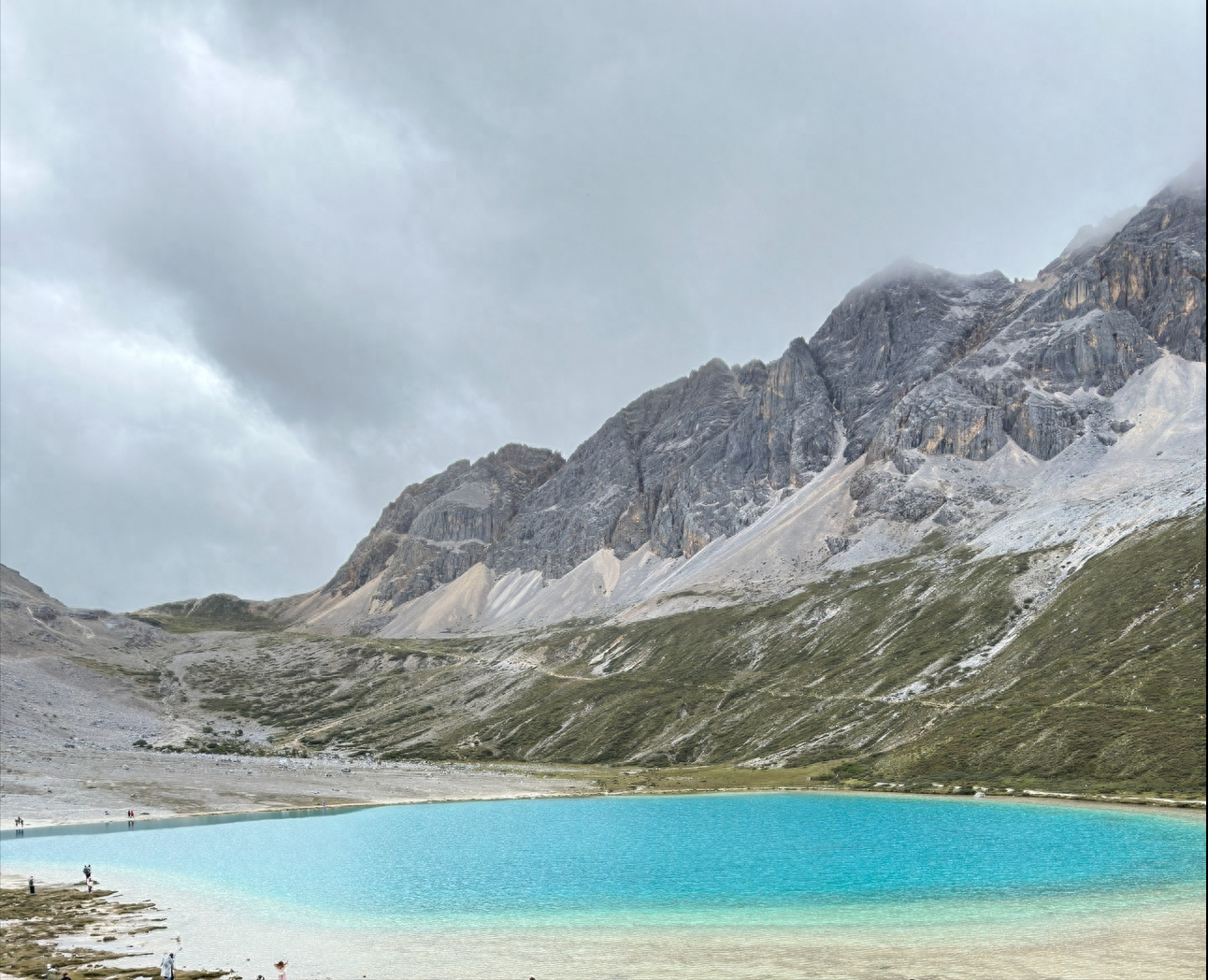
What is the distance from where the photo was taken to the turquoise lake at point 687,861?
51281 mm

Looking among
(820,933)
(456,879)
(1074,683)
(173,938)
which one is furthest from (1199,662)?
(173,938)

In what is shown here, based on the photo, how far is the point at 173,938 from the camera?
48250mm

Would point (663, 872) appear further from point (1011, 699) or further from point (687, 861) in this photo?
point (1011, 699)

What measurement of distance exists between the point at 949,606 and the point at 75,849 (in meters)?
178

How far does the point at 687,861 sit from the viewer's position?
6769 centimetres

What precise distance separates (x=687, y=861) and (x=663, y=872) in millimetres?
4800

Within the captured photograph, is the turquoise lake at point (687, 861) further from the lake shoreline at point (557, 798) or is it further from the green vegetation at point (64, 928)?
the green vegetation at point (64, 928)

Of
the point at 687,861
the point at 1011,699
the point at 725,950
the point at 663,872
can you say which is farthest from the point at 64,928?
the point at 1011,699

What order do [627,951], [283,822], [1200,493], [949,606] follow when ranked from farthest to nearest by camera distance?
[949,606] < [1200,493] < [283,822] < [627,951]

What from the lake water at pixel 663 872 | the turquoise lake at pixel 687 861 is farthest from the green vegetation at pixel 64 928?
the turquoise lake at pixel 687 861

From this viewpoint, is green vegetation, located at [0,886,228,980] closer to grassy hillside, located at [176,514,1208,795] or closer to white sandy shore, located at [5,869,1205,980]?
white sandy shore, located at [5,869,1205,980]

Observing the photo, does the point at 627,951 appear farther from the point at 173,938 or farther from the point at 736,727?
the point at 736,727

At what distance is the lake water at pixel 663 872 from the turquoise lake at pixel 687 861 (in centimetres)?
29

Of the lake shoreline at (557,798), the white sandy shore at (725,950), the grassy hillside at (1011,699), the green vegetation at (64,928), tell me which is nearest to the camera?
the white sandy shore at (725,950)
